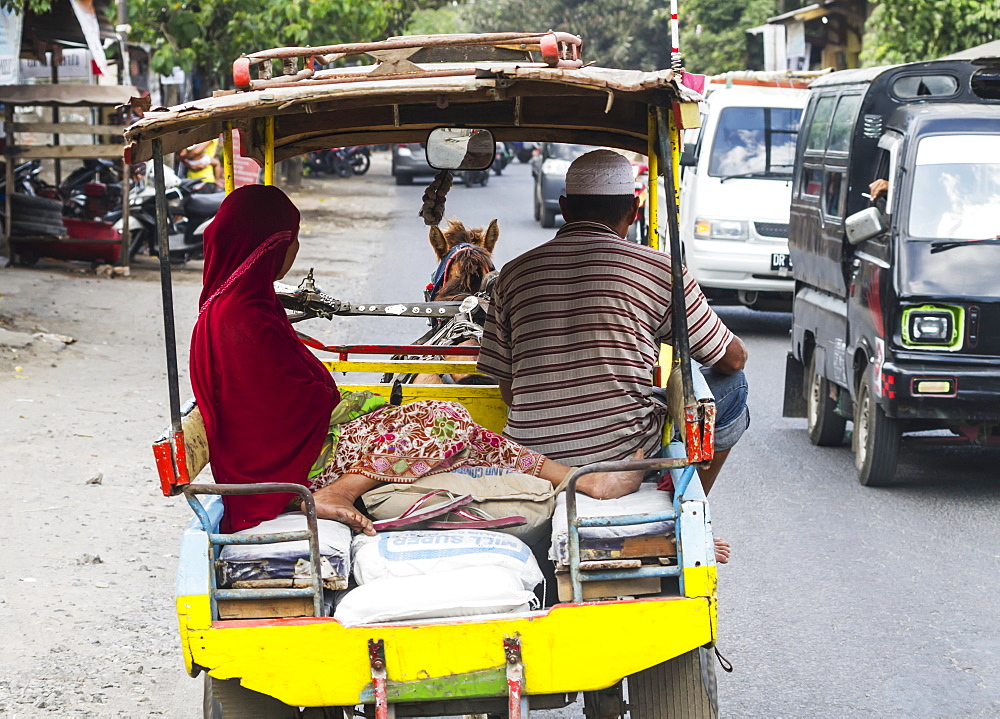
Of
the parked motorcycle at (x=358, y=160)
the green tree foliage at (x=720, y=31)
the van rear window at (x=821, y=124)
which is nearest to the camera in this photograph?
the van rear window at (x=821, y=124)

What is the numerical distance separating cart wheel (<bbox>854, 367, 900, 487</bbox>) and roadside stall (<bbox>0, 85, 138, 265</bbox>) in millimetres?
9148

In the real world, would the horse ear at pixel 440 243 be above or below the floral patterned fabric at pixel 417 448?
above

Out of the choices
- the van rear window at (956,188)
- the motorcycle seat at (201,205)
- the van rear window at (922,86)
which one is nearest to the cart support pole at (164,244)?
the van rear window at (956,188)

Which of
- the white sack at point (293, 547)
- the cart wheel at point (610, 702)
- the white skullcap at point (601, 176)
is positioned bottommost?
the cart wheel at point (610, 702)

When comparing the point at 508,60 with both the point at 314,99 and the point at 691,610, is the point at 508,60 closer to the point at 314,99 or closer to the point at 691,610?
the point at 314,99

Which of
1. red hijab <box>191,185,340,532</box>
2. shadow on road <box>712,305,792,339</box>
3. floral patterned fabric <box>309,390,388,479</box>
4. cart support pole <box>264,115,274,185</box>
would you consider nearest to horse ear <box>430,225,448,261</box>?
cart support pole <box>264,115,274,185</box>

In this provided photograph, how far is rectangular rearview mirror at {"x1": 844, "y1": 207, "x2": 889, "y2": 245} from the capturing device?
7121 mm

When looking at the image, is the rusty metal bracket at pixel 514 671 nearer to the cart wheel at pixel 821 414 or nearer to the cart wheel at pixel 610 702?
the cart wheel at pixel 610 702

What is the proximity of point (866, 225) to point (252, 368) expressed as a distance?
4.60 meters

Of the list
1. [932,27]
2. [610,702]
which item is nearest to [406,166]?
[932,27]

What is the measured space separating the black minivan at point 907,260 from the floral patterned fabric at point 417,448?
12.1 ft

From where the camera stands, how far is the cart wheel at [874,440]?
716 cm

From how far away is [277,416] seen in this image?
354 centimetres

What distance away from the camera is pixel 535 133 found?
16.8ft
